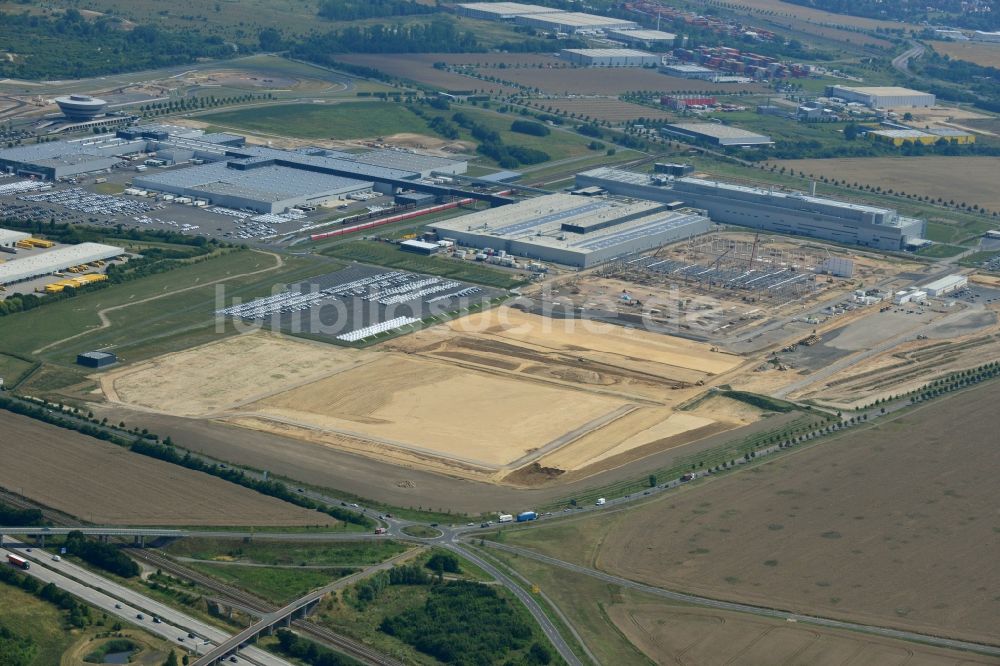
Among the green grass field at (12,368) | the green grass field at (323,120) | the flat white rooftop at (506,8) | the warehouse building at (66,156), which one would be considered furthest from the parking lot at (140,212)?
the flat white rooftop at (506,8)

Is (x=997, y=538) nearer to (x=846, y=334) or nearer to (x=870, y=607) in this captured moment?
(x=870, y=607)

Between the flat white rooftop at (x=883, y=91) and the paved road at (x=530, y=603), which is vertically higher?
the flat white rooftop at (x=883, y=91)

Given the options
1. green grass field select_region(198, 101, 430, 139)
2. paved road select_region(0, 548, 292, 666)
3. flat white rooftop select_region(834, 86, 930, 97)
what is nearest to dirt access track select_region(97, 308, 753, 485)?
paved road select_region(0, 548, 292, 666)

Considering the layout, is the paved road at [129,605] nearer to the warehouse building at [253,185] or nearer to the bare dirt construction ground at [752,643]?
the bare dirt construction ground at [752,643]

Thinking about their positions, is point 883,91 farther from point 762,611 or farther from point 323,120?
point 762,611

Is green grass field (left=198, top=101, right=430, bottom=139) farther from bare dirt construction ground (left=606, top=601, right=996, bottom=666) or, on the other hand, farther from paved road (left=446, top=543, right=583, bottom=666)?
bare dirt construction ground (left=606, top=601, right=996, bottom=666)

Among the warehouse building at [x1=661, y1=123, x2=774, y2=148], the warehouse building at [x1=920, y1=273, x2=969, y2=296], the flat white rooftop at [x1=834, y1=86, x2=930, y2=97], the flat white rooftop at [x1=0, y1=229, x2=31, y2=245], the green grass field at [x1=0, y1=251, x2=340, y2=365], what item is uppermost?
the flat white rooftop at [x1=834, y1=86, x2=930, y2=97]
